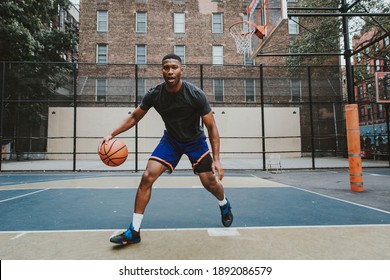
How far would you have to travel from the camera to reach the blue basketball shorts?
2.95 metres

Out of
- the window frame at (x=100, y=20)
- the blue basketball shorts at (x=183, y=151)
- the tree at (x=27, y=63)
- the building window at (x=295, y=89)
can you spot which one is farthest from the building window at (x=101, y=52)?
the blue basketball shorts at (x=183, y=151)

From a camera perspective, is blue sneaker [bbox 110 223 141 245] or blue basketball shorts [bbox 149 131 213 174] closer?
blue sneaker [bbox 110 223 141 245]

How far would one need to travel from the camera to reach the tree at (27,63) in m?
12.7

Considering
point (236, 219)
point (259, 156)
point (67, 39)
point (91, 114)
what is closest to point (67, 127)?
point (91, 114)

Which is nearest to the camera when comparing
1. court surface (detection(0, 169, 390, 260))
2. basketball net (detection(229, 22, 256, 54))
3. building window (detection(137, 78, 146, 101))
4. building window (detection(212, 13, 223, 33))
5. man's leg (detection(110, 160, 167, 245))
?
court surface (detection(0, 169, 390, 260))

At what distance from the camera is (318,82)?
16109 mm

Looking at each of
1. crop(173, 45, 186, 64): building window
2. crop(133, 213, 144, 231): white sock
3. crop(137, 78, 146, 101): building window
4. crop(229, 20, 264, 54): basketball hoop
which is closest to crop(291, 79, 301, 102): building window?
crop(229, 20, 264, 54): basketball hoop

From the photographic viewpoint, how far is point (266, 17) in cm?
689

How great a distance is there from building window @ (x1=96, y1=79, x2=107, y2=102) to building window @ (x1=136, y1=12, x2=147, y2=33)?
1049 cm

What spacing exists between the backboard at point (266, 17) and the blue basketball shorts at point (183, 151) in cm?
423

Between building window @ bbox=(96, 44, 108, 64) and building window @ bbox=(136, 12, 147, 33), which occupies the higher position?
building window @ bbox=(136, 12, 147, 33)

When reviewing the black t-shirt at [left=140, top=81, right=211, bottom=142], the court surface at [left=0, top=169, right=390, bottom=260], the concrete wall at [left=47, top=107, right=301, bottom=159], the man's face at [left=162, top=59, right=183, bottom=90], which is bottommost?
the court surface at [left=0, top=169, right=390, bottom=260]

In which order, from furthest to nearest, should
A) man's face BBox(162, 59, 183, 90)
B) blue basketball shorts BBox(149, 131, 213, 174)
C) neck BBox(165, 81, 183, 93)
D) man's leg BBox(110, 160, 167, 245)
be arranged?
blue basketball shorts BBox(149, 131, 213, 174)
neck BBox(165, 81, 183, 93)
man's face BBox(162, 59, 183, 90)
man's leg BBox(110, 160, 167, 245)

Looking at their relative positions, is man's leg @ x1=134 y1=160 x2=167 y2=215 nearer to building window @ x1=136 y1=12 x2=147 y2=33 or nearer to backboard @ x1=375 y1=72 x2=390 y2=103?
backboard @ x1=375 y1=72 x2=390 y2=103
